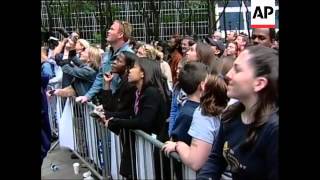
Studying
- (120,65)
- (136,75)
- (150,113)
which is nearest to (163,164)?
(150,113)

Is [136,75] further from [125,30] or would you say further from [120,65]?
[125,30]

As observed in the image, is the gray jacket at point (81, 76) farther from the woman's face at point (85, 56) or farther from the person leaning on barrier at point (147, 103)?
the person leaning on barrier at point (147, 103)

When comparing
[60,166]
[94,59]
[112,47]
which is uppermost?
[112,47]

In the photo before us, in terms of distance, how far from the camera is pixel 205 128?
3225 mm

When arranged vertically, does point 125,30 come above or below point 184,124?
above

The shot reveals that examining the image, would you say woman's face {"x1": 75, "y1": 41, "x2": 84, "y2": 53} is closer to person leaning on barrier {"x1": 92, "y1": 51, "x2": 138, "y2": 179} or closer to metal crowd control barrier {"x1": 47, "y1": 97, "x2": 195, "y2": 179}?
metal crowd control barrier {"x1": 47, "y1": 97, "x2": 195, "y2": 179}

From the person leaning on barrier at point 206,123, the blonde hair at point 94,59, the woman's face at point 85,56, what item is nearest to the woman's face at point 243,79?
the person leaning on barrier at point 206,123

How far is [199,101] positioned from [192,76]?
0.21 metres

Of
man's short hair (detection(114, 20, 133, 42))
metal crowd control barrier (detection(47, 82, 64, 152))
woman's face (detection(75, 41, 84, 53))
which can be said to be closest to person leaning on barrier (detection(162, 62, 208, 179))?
man's short hair (detection(114, 20, 133, 42))

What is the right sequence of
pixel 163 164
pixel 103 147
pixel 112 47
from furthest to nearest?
1. pixel 112 47
2. pixel 103 147
3. pixel 163 164

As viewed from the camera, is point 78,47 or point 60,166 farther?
point 78,47

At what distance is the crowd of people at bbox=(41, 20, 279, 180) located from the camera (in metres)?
2.21
